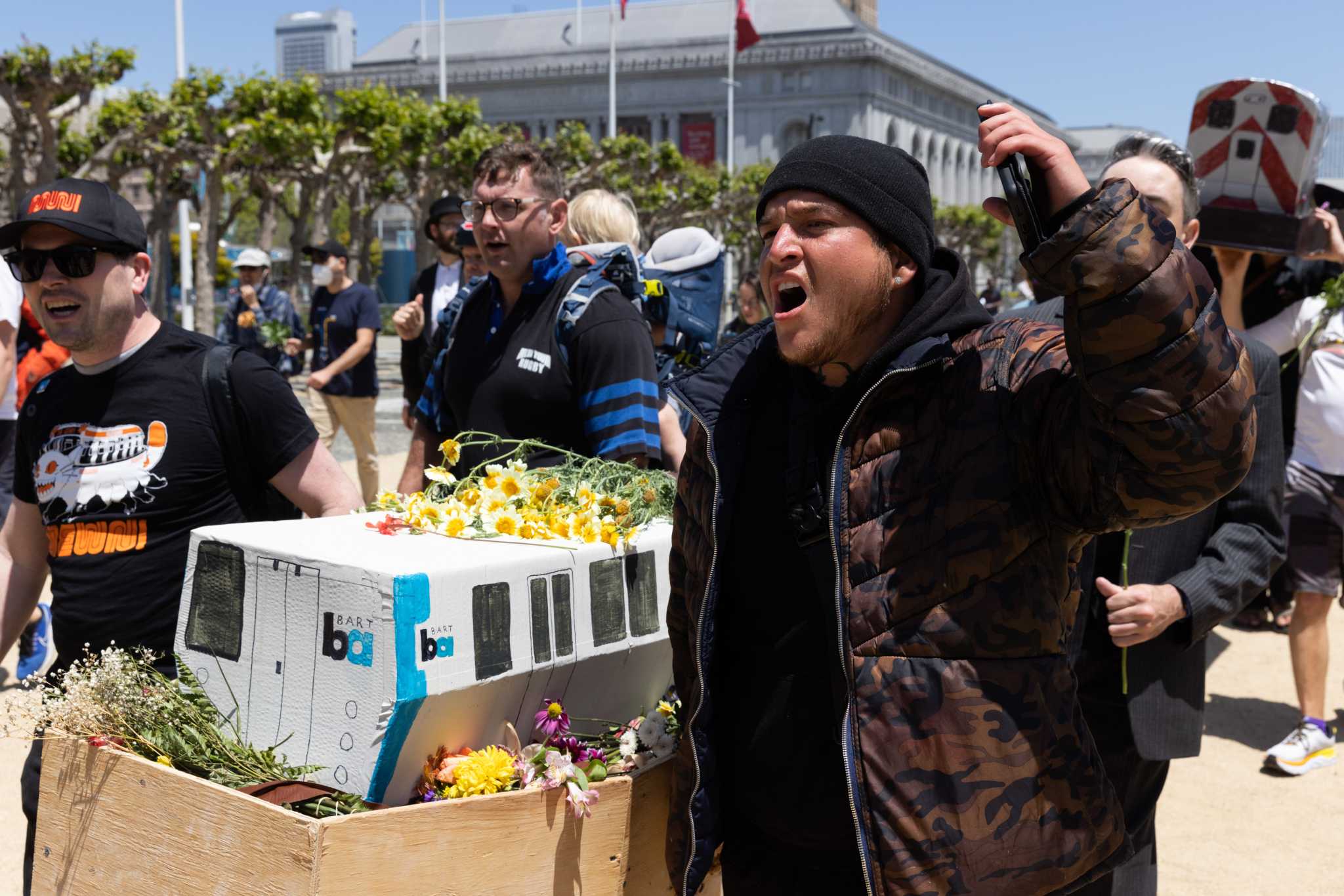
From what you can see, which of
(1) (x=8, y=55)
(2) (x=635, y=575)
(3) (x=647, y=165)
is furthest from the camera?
(3) (x=647, y=165)

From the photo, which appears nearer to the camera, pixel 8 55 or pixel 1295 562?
pixel 1295 562

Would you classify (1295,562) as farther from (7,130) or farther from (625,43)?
(625,43)

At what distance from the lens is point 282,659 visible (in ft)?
7.70

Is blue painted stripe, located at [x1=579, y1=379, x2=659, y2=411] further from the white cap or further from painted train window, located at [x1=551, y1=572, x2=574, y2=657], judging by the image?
the white cap

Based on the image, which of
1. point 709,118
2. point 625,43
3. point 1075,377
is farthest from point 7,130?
point 625,43

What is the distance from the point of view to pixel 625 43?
9794cm

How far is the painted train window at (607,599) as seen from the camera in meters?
2.58

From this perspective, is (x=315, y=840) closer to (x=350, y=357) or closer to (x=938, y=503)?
(x=938, y=503)

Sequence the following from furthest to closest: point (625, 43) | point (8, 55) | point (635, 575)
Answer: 1. point (625, 43)
2. point (8, 55)
3. point (635, 575)

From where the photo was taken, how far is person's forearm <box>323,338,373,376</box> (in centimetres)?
945

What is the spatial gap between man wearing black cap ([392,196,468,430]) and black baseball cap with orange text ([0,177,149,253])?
3964mm

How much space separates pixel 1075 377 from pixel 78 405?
2377 mm

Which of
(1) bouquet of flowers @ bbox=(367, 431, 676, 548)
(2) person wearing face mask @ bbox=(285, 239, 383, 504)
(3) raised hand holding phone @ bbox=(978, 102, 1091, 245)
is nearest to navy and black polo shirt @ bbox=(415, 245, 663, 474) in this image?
(1) bouquet of flowers @ bbox=(367, 431, 676, 548)

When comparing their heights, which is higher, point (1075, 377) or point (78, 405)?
point (1075, 377)
